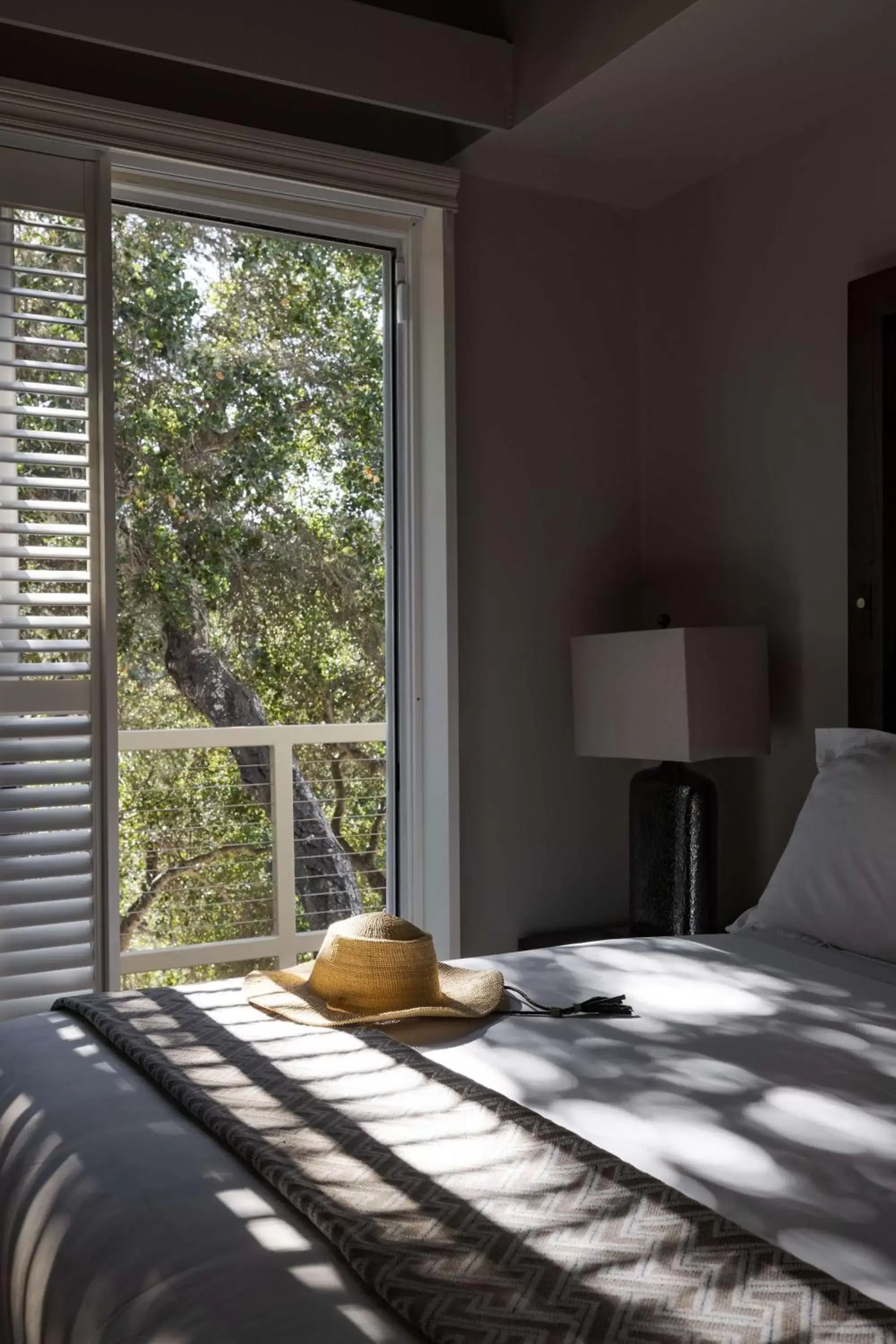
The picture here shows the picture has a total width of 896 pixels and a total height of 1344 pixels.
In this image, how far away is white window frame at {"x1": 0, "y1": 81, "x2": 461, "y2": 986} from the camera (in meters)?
2.95

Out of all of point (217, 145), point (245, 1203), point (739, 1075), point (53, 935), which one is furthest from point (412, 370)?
point (245, 1203)

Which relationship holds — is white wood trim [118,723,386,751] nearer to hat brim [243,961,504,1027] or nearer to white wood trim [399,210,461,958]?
white wood trim [399,210,461,958]

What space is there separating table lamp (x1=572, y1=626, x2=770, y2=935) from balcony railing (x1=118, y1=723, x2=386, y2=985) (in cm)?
134

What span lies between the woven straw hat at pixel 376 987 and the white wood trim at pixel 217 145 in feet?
6.23

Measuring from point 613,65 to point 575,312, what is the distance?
0.82 metres

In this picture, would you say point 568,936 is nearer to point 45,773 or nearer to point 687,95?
point 45,773

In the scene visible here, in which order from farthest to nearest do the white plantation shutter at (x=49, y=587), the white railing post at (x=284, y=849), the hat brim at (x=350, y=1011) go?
1. the white railing post at (x=284, y=849)
2. the white plantation shutter at (x=49, y=587)
3. the hat brim at (x=350, y=1011)

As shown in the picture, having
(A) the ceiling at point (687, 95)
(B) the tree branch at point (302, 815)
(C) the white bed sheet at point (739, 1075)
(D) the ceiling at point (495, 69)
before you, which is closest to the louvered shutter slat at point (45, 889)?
(C) the white bed sheet at point (739, 1075)

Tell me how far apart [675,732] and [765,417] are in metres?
0.90

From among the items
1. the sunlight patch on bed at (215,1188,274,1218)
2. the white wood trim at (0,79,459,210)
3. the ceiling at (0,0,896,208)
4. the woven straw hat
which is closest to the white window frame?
the white wood trim at (0,79,459,210)

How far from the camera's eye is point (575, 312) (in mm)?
3451

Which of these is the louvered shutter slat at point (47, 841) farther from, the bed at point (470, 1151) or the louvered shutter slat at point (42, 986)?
the bed at point (470, 1151)

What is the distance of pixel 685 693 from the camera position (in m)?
2.85

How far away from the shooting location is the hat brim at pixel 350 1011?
5.84 feet
